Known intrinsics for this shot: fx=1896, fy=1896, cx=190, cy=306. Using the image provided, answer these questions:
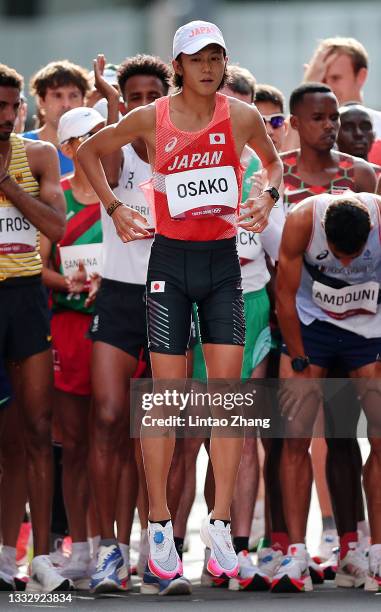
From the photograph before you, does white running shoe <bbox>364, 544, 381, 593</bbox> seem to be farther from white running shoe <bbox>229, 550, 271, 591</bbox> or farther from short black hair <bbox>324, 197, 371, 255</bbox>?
short black hair <bbox>324, 197, 371, 255</bbox>

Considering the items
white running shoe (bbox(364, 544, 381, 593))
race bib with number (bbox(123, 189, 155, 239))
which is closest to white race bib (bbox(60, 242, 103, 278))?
race bib with number (bbox(123, 189, 155, 239))

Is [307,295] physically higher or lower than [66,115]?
lower

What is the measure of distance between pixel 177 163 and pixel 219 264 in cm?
56

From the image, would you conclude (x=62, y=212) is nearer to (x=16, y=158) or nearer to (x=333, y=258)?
(x=16, y=158)

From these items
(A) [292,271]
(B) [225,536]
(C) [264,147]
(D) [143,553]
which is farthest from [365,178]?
(B) [225,536]

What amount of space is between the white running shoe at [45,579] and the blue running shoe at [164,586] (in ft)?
1.32

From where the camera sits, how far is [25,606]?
373 inches

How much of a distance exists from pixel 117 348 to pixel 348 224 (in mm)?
1466

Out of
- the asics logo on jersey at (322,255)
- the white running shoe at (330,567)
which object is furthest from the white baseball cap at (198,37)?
the white running shoe at (330,567)

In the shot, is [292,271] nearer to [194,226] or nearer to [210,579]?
[194,226]

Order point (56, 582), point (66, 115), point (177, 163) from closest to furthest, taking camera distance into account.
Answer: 1. point (177, 163)
2. point (56, 582)
3. point (66, 115)

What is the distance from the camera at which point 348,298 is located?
414 inches

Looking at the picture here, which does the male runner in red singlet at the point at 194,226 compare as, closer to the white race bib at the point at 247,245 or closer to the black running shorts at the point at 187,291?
the black running shorts at the point at 187,291

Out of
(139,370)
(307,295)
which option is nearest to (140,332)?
(139,370)
